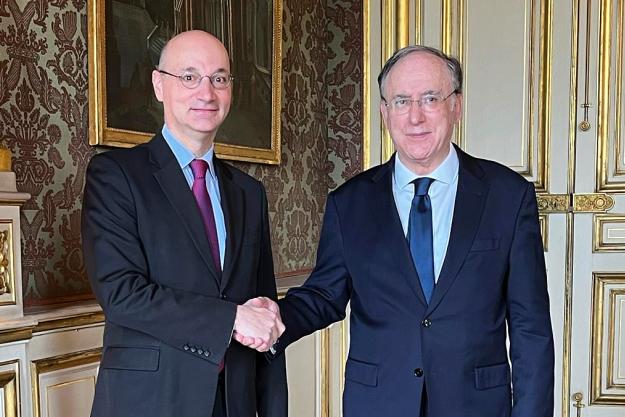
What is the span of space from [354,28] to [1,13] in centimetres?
210

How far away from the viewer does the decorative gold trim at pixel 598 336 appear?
10.2 ft

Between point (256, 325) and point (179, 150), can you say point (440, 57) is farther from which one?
point (256, 325)

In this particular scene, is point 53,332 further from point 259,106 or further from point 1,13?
point 259,106

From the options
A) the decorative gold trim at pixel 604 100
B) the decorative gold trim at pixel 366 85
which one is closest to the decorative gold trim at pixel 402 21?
the decorative gold trim at pixel 366 85

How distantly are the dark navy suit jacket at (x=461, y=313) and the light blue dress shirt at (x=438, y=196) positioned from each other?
2 cm

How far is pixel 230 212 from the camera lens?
57.2 inches

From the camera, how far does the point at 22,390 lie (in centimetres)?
141

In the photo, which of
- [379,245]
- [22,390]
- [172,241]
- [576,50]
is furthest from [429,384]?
[576,50]

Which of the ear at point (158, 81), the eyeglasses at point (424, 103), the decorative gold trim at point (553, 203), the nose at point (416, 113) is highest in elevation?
the ear at point (158, 81)

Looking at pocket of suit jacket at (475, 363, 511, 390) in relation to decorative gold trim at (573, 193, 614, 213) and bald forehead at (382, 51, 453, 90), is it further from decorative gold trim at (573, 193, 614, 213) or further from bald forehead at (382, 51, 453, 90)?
decorative gold trim at (573, 193, 614, 213)

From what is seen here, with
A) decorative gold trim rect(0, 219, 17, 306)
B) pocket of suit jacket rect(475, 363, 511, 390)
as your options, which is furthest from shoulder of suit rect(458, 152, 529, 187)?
decorative gold trim rect(0, 219, 17, 306)

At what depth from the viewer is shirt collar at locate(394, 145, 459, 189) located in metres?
1.52

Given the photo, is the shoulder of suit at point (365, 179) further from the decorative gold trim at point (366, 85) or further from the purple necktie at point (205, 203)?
the decorative gold trim at point (366, 85)

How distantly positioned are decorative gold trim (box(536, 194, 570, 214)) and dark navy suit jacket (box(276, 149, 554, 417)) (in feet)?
5.79
